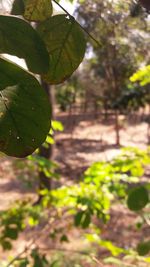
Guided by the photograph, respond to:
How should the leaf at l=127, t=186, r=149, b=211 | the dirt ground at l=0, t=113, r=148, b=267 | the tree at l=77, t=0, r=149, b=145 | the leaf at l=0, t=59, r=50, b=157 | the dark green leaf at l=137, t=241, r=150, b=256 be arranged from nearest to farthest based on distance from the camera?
the leaf at l=0, t=59, r=50, b=157
the tree at l=77, t=0, r=149, b=145
the leaf at l=127, t=186, r=149, b=211
the dark green leaf at l=137, t=241, r=150, b=256
the dirt ground at l=0, t=113, r=148, b=267

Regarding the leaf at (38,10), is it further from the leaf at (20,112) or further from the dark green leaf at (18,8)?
the leaf at (20,112)

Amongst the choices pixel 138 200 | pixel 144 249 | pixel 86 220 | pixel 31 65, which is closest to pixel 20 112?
pixel 31 65

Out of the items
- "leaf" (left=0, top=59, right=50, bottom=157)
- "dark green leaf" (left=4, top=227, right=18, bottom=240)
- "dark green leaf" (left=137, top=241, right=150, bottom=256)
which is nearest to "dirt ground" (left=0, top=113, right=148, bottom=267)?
"dark green leaf" (left=4, top=227, right=18, bottom=240)

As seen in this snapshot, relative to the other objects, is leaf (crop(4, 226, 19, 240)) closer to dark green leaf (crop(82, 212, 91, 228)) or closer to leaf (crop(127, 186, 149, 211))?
dark green leaf (crop(82, 212, 91, 228))

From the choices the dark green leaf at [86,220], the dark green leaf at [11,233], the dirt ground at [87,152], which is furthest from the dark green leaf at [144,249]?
the dirt ground at [87,152]

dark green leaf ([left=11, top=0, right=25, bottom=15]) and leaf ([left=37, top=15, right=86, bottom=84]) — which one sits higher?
dark green leaf ([left=11, top=0, right=25, bottom=15])

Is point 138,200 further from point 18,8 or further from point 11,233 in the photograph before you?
point 11,233
